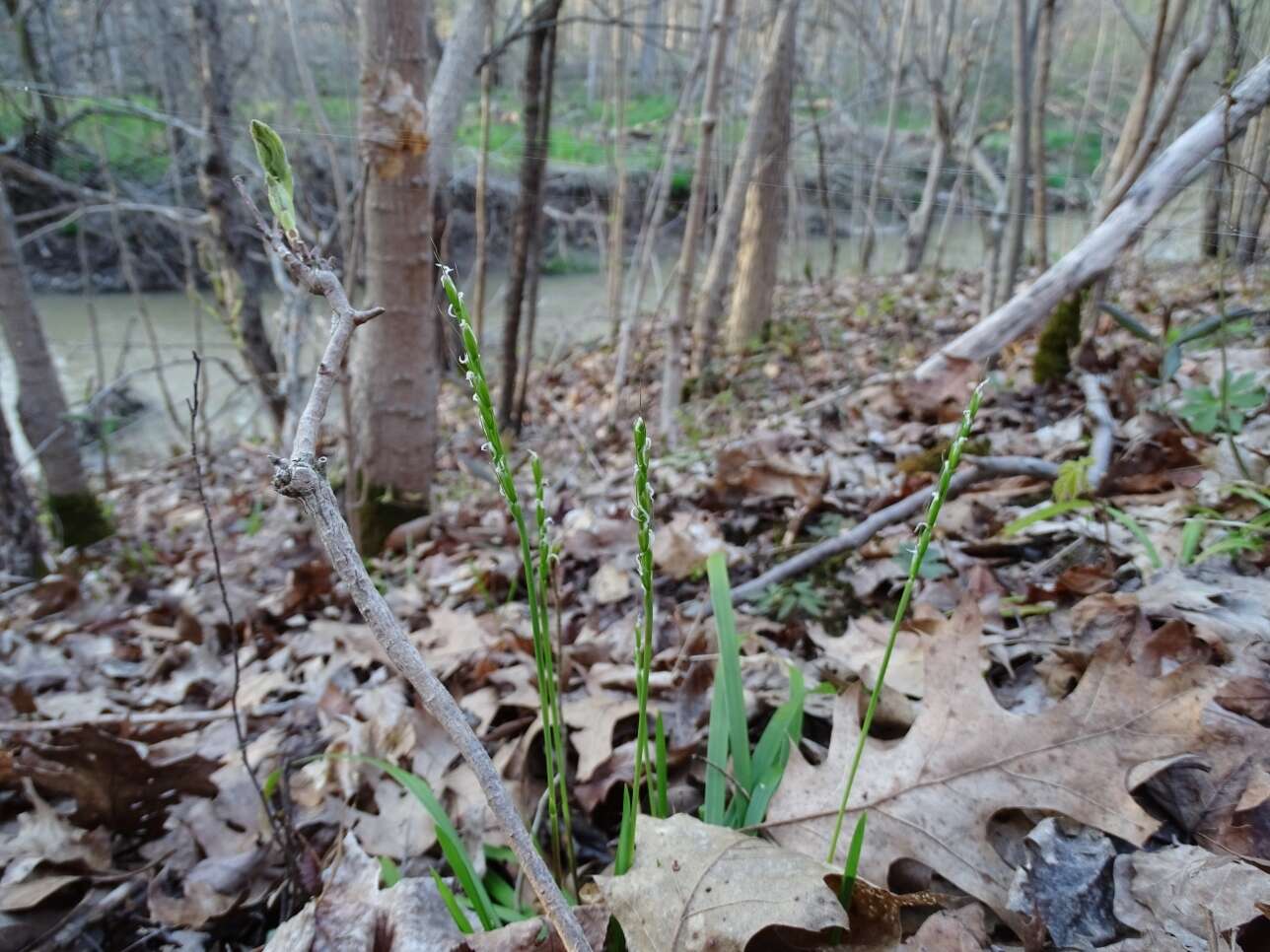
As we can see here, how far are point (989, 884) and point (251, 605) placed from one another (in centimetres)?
211

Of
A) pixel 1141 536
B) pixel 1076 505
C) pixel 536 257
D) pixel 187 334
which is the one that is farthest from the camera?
pixel 187 334

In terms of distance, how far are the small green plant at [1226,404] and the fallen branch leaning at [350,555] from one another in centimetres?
159

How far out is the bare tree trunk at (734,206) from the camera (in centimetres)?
429

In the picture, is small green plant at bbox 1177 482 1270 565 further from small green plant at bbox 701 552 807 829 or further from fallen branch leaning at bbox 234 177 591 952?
Result: fallen branch leaning at bbox 234 177 591 952

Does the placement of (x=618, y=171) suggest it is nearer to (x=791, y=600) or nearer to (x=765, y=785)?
(x=791, y=600)

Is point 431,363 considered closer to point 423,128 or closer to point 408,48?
point 423,128

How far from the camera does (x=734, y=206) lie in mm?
4383

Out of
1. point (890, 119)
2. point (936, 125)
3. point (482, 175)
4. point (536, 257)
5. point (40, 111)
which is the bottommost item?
point (536, 257)

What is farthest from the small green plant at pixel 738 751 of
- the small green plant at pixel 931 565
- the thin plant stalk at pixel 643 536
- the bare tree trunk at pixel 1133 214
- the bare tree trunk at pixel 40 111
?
the bare tree trunk at pixel 40 111

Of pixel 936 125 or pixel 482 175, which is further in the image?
pixel 936 125

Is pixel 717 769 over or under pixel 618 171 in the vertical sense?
under

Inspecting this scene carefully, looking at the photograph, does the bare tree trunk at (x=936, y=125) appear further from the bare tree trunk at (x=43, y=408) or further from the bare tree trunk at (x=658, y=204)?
the bare tree trunk at (x=43, y=408)

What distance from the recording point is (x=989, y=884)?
0.80 m

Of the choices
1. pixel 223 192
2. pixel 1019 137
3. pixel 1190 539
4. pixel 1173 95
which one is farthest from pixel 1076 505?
pixel 223 192
